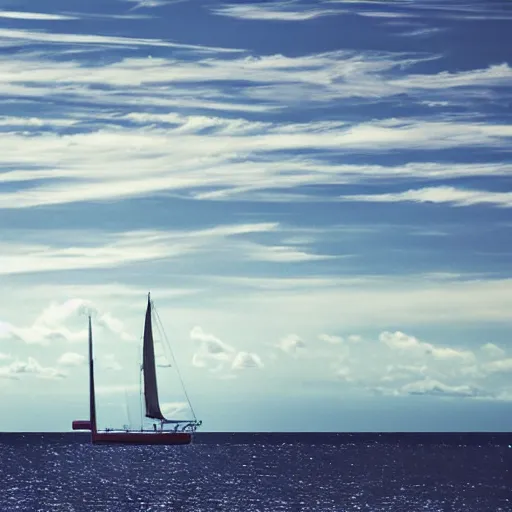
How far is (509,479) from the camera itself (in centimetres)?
17925

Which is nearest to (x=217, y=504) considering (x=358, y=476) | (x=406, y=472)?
(x=358, y=476)

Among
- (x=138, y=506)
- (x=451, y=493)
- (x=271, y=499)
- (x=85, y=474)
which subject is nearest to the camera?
(x=138, y=506)

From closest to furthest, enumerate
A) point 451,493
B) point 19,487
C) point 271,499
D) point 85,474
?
point 271,499 < point 451,493 < point 19,487 < point 85,474

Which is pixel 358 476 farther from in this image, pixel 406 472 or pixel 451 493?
pixel 451 493

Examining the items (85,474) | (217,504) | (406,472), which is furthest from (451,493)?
(85,474)

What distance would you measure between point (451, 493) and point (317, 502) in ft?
73.7

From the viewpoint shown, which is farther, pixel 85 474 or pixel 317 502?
pixel 85 474

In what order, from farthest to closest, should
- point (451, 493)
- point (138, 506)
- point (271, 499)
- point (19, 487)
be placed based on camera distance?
point (19, 487) < point (451, 493) < point (271, 499) < point (138, 506)

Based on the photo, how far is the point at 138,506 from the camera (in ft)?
422

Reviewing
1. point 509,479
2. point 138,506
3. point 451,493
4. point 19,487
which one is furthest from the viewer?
point 509,479

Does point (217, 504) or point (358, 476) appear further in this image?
point (358, 476)

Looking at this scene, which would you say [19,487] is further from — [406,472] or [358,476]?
[406,472]

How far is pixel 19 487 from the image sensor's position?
161m

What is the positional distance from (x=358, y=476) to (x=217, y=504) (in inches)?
2344
